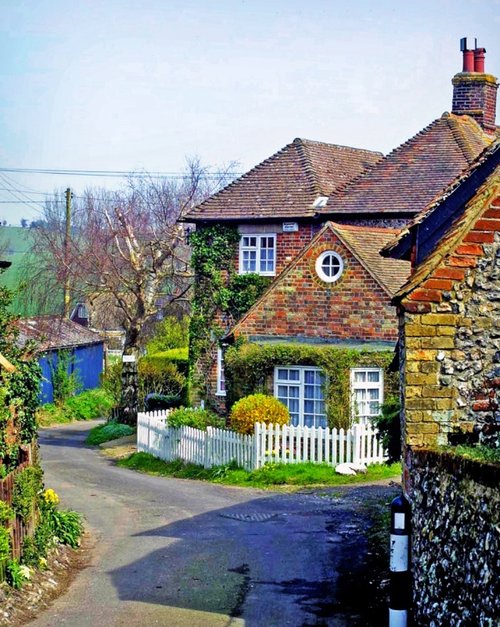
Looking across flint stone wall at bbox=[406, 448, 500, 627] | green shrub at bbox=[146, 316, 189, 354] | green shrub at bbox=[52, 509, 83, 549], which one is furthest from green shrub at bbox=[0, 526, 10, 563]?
green shrub at bbox=[146, 316, 189, 354]

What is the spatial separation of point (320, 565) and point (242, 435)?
10284 mm

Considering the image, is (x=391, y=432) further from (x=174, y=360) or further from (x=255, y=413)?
(x=174, y=360)

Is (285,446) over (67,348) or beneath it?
beneath

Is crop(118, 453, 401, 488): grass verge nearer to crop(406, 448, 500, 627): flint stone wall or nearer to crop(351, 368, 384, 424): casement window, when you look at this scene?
crop(351, 368, 384, 424): casement window

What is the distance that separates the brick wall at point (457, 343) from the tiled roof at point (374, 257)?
14431 millimetres

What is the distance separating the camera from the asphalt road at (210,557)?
456 inches

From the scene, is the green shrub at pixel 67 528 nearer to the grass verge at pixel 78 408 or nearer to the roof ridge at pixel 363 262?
the roof ridge at pixel 363 262

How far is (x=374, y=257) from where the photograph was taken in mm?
25875

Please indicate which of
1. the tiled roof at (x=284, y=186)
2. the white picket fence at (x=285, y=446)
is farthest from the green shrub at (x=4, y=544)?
the tiled roof at (x=284, y=186)

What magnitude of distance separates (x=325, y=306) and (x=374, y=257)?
1.82 meters

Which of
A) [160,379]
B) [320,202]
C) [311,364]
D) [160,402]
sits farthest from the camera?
[160,379]

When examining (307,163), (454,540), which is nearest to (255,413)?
(307,163)

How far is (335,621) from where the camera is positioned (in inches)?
436

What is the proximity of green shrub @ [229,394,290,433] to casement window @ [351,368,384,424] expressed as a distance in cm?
→ 178
